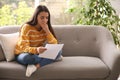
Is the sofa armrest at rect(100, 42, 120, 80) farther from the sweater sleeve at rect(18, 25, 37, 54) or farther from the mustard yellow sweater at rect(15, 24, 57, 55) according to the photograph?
the sweater sleeve at rect(18, 25, 37, 54)

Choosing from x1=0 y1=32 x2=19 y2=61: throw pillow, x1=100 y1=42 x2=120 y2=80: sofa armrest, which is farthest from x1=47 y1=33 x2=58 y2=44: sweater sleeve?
x1=100 y1=42 x2=120 y2=80: sofa armrest

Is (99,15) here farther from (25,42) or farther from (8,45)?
(8,45)

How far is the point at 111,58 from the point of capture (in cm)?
252

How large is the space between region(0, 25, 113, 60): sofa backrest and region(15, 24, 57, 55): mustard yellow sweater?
1.00 ft

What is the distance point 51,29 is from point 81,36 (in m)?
0.44

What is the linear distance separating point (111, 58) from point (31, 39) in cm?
93

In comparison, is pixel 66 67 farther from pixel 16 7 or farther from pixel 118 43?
pixel 16 7

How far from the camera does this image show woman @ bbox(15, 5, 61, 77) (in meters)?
2.46

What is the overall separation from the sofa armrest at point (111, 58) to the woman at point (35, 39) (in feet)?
1.81

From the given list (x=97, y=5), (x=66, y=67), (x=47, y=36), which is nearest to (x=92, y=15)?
(x=97, y=5)

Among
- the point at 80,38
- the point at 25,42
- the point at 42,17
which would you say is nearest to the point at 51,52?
the point at 25,42

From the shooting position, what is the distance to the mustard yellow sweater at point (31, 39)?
2566 millimetres

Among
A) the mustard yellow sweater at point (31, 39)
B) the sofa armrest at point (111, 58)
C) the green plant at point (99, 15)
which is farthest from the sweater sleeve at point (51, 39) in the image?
the green plant at point (99, 15)

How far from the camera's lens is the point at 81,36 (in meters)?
2.99
